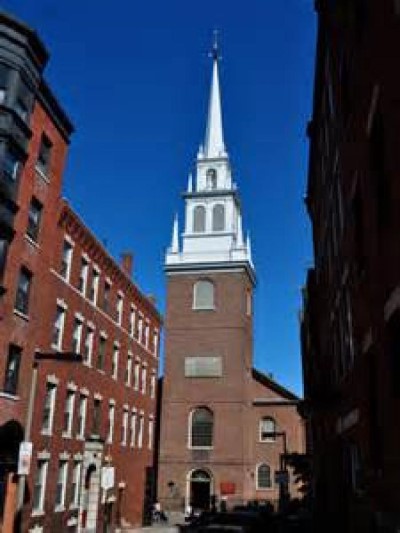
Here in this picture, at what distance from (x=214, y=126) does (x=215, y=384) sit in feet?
90.5

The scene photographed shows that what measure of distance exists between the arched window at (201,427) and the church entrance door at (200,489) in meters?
2.31

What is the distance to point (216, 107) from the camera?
6800 centimetres

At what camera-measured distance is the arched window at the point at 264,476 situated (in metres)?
54.3

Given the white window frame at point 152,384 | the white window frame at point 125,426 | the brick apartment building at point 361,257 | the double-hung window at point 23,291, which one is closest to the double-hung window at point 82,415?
the white window frame at point 125,426

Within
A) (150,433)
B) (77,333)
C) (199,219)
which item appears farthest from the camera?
(199,219)

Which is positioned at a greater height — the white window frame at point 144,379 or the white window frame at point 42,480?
the white window frame at point 144,379

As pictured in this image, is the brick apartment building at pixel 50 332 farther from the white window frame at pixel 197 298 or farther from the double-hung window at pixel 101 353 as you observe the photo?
the white window frame at pixel 197 298

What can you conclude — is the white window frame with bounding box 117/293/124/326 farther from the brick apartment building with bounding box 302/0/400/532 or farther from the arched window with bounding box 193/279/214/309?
the arched window with bounding box 193/279/214/309

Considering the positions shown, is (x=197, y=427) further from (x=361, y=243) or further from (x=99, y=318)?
(x=361, y=243)

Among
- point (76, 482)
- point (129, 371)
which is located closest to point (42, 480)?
point (76, 482)

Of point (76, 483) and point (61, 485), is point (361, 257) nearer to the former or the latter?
point (61, 485)

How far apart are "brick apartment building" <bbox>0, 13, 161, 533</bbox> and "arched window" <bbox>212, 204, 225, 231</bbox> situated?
2129 centimetres

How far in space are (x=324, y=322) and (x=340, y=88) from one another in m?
11.2

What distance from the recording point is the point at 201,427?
175ft
